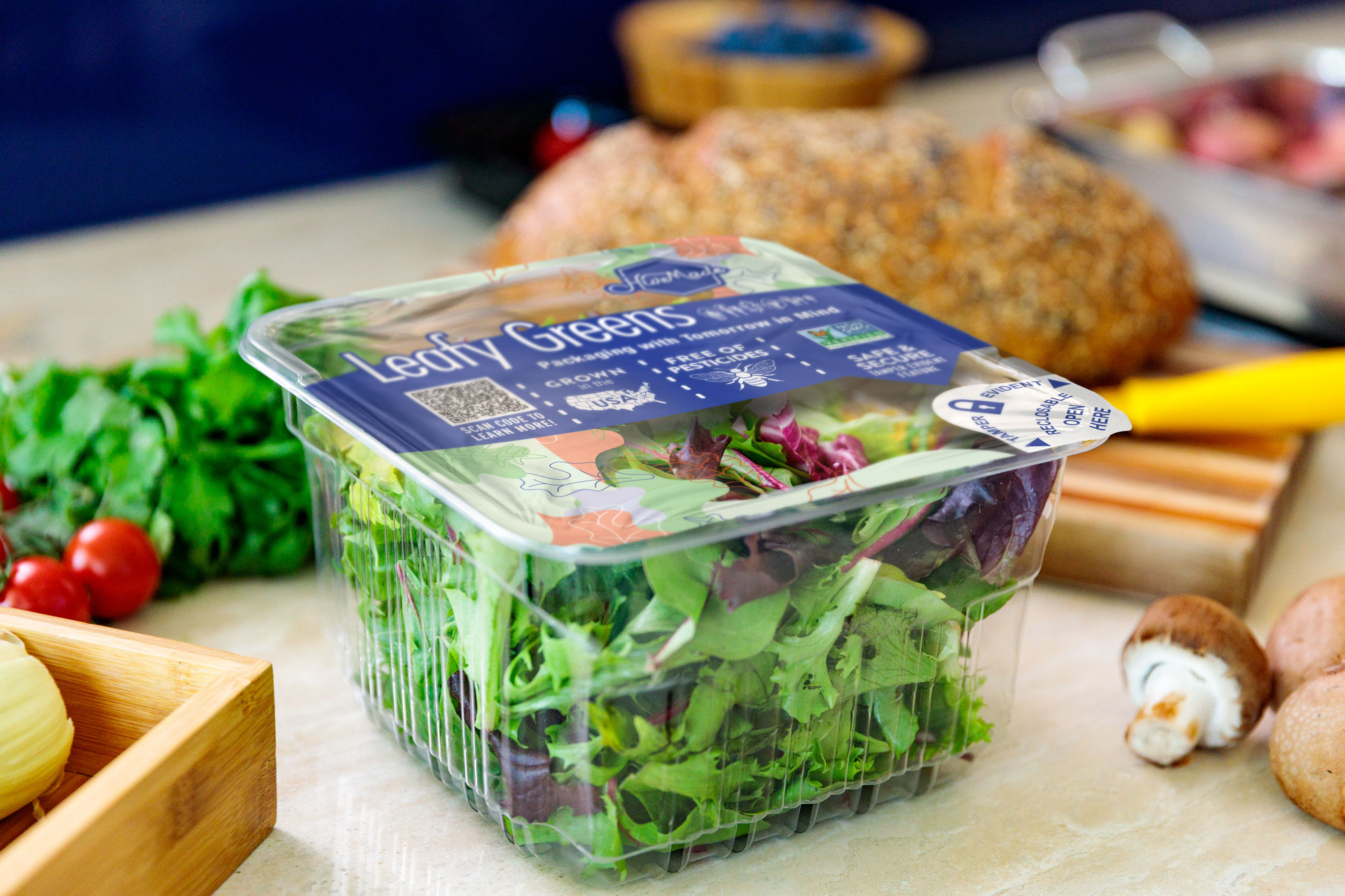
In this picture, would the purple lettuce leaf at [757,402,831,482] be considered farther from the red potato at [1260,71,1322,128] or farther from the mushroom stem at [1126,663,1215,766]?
the red potato at [1260,71,1322,128]

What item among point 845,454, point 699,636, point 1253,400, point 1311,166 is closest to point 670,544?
point 699,636

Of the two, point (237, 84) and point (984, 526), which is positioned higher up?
point (237, 84)

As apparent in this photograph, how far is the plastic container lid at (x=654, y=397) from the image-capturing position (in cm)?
54

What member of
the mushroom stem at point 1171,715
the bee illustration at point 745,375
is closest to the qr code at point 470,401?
the bee illustration at point 745,375

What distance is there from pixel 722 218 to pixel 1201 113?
955 mm

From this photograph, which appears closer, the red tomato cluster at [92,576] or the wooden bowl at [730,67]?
the red tomato cluster at [92,576]

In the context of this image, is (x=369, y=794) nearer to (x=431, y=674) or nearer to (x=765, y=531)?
(x=431, y=674)

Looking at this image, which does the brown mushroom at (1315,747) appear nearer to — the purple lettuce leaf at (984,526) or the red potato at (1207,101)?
the purple lettuce leaf at (984,526)

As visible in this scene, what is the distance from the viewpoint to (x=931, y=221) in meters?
1.23

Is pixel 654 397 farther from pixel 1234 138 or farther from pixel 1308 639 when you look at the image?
pixel 1234 138

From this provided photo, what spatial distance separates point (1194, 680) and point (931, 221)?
2.04 feet

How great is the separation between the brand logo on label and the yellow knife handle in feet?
1.60

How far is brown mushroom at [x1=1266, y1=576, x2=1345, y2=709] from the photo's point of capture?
2.33ft

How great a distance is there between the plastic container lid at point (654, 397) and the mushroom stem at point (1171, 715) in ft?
0.68
